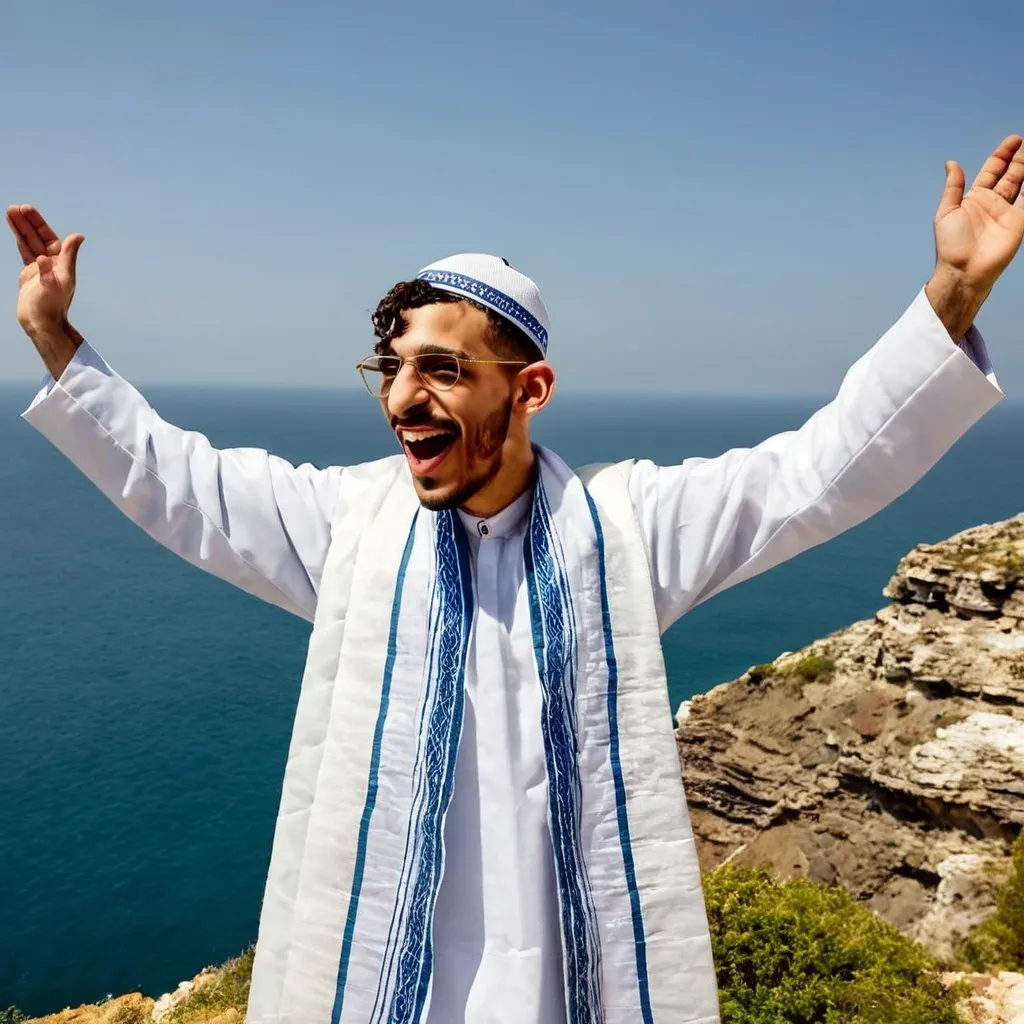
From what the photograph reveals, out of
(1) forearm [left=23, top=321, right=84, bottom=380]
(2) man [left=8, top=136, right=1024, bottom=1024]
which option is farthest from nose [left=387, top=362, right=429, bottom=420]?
(1) forearm [left=23, top=321, right=84, bottom=380]

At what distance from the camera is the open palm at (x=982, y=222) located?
2.07 metres

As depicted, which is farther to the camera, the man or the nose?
the nose

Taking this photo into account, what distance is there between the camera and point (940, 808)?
52.5 feet

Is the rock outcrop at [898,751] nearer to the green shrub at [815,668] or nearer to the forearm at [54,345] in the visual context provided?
the green shrub at [815,668]

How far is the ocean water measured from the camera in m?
23.7

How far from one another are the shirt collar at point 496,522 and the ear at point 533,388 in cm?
26

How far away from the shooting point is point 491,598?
2.43 m

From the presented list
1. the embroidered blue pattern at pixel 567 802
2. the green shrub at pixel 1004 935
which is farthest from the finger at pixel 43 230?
the green shrub at pixel 1004 935

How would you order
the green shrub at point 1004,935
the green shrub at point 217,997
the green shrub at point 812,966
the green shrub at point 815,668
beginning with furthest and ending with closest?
1. the green shrub at point 815,668
2. the green shrub at point 1004,935
3. the green shrub at point 217,997
4. the green shrub at point 812,966

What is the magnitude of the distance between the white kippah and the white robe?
0.51m

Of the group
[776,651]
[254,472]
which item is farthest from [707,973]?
[776,651]

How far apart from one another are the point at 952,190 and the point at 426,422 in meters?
1.40

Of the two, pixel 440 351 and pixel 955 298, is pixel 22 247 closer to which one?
pixel 440 351

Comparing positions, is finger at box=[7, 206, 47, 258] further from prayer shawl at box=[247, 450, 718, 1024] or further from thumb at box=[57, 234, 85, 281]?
prayer shawl at box=[247, 450, 718, 1024]
